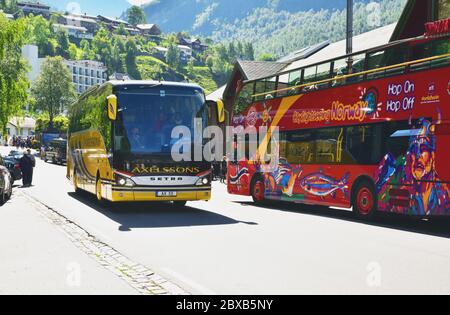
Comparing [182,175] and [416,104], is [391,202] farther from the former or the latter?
[182,175]

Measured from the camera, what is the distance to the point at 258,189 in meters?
20.2

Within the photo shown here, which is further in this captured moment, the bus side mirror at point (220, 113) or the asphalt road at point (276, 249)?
the bus side mirror at point (220, 113)

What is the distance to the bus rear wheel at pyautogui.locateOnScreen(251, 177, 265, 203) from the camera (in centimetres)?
1998

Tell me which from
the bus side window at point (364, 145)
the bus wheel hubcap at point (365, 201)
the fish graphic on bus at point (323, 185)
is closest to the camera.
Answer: the bus side window at point (364, 145)

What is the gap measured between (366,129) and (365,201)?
5.41 ft

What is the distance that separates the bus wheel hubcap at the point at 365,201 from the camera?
14577mm

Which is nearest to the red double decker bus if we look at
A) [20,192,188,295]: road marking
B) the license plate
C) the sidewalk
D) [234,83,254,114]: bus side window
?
[234,83,254,114]: bus side window

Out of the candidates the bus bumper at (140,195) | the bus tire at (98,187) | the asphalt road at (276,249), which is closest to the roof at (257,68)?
the bus tire at (98,187)

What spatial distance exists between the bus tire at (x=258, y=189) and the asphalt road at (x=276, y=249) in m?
2.98

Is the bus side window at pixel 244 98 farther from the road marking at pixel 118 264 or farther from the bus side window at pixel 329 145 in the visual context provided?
the road marking at pixel 118 264

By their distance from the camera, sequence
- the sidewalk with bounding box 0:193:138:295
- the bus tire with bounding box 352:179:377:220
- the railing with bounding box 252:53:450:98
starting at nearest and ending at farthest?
1. the sidewalk with bounding box 0:193:138:295
2. the railing with bounding box 252:53:450:98
3. the bus tire with bounding box 352:179:377:220

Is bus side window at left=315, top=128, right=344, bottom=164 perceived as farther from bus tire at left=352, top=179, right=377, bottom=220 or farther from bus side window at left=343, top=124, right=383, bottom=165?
bus tire at left=352, top=179, right=377, bottom=220

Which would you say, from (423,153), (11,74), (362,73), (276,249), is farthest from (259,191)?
(11,74)

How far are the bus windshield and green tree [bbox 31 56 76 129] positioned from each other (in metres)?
84.5
